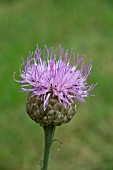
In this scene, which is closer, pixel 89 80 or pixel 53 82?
pixel 53 82

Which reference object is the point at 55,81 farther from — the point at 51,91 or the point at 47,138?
the point at 47,138

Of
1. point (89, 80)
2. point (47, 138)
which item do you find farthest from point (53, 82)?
point (89, 80)

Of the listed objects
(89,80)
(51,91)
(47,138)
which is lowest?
(47,138)

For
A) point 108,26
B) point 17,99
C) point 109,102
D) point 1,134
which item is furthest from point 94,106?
point 108,26

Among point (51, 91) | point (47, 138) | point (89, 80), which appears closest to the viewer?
point (51, 91)

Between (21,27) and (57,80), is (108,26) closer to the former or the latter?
(21,27)

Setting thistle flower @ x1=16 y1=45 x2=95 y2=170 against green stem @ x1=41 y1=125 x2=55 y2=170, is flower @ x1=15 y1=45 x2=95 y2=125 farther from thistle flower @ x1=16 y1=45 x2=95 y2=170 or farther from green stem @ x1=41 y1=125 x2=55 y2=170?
green stem @ x1=41 y1=125 x2=55 y2=170

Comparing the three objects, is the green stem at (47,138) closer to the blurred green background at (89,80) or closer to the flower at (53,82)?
the flower at (53,82)

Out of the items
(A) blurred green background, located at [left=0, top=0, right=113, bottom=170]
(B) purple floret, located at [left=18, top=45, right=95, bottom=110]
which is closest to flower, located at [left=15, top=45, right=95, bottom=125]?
(B) purple floret, located at [left=18, top=45, right=95, bottom=110]
